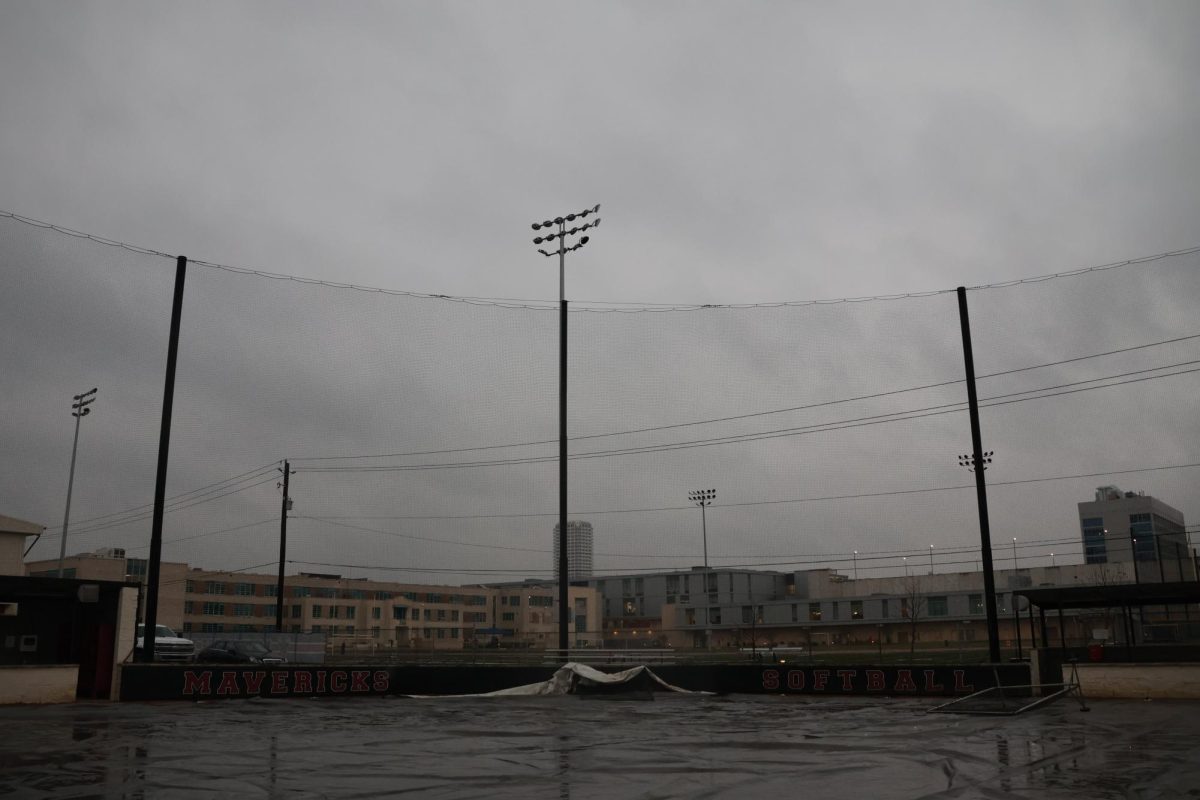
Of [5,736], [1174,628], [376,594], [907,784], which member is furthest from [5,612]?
[376,594]

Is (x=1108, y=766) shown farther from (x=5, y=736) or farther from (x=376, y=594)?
(x=376, y=594)

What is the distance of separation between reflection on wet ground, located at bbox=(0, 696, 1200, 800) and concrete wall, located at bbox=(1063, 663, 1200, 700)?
1842 millimetres

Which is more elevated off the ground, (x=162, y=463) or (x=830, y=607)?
(x=162, y=463)

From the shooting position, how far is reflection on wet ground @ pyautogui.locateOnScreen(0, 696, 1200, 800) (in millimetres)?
11594

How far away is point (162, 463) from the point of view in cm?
2741

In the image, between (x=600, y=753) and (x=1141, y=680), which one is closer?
(x=600, y=753)

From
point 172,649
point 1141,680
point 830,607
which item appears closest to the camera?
point 1141,680

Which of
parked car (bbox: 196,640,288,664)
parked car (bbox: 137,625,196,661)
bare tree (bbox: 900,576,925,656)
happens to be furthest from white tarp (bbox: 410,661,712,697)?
bare tree (bbox: 900,576,925,656)

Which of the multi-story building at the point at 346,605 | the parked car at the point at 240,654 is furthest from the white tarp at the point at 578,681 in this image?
the multi-story building at the point at 346,605

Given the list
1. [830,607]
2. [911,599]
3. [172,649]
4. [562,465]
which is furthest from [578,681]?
[830,607]

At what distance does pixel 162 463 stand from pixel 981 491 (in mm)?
22714

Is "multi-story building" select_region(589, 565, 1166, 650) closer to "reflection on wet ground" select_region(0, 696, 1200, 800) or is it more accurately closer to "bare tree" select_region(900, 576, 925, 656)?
"bare tree" select_region(900, 576, 925, 656)

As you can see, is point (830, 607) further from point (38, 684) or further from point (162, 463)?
point (38, 684)

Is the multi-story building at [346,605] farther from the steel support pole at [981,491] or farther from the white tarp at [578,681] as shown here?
the steel support pole at [981,491]
